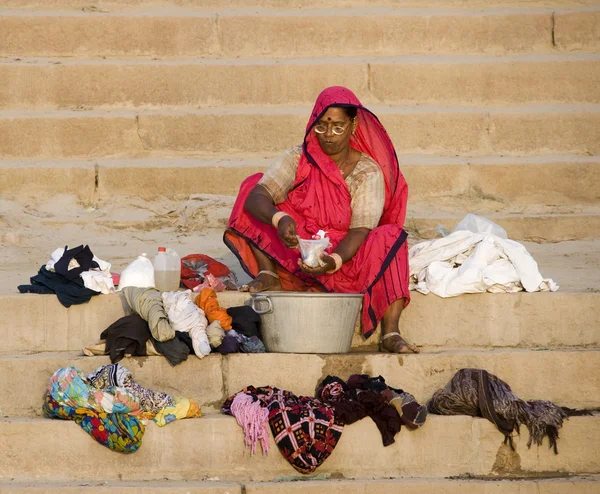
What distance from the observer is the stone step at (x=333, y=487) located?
15.3 feet

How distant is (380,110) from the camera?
7918mm

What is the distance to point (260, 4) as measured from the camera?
857 cm

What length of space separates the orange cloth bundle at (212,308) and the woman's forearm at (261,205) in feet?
1.45

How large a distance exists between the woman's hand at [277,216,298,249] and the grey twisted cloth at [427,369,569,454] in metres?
0.96

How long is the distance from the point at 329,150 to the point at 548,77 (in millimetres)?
2973

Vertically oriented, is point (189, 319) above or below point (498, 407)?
above

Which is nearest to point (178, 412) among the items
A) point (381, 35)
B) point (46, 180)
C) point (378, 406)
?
point (378, 406)

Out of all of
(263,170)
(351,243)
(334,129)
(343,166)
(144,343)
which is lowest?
(144,343)

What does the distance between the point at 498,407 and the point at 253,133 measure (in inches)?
135

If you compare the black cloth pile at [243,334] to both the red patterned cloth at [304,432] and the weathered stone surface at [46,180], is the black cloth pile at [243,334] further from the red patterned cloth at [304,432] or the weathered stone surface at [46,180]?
the weathered stone surface at [46,180]

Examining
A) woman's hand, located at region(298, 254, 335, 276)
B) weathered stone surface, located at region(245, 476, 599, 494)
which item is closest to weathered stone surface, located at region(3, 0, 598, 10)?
woman's hand, located at region(298, 254, 335, 276)

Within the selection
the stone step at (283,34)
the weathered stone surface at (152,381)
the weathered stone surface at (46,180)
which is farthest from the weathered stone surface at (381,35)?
the weathered stone surface at (152,381)

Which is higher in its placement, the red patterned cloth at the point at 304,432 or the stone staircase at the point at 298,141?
the stone staircase at the point at 298,141

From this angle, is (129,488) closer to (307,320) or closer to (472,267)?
(307,320)
